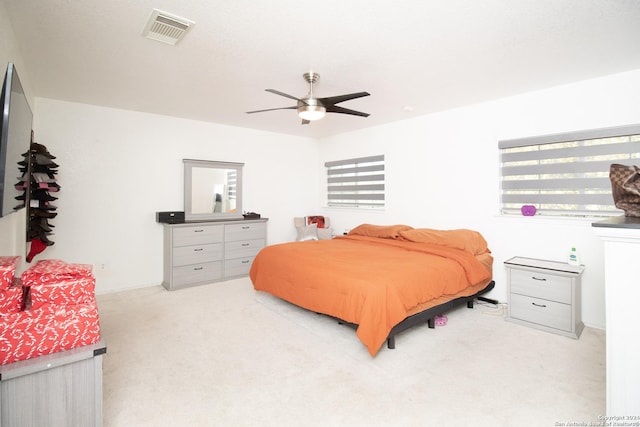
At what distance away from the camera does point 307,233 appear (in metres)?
5.50

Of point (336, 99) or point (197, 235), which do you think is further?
point (197, 235)

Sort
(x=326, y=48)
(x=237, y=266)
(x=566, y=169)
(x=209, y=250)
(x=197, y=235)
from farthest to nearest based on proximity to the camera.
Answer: (x=237, y=266), (x=209, y=250), (x=197, y=235), (x=566, y=169), (x=326, y=48)

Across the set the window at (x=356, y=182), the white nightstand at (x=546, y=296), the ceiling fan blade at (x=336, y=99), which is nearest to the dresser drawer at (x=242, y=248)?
the window at (x=356, y=182)

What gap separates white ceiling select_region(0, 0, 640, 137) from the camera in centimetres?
202

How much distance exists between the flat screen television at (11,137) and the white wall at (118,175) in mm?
2194

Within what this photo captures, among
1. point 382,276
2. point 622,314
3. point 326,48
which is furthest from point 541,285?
point 326,48

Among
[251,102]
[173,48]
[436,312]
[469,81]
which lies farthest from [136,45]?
[436,312]

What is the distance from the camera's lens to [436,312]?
9.82ft

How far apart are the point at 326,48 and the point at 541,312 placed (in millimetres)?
3113

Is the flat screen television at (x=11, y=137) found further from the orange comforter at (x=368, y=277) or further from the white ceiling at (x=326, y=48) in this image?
the orange comforter at (x=368, y=277)

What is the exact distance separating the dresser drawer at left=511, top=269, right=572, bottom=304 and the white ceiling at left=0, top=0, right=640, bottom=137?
1931mm

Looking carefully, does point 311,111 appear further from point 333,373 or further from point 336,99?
point 333,373

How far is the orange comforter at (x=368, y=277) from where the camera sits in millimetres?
2492

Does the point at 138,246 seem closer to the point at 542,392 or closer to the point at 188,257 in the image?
the point at 188,257
